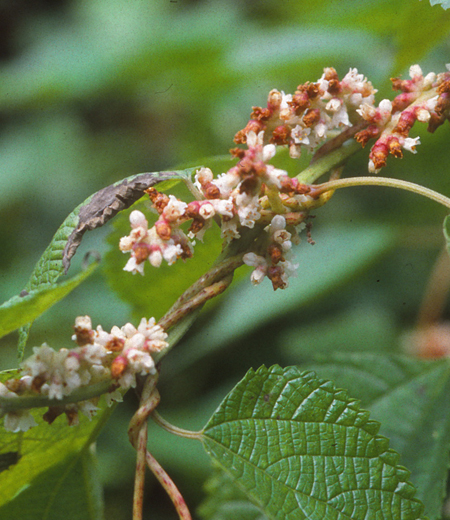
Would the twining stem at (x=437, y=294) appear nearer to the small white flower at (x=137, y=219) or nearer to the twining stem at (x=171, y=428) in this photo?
Result: the twining stem at (x=171, y=428)

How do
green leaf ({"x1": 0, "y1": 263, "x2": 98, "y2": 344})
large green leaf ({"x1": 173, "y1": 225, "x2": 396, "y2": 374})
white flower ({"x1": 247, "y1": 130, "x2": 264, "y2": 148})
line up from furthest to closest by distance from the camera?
large green leaf ({"x1": 173, "y1": 225, "x2": 396, "y2": 374})
white flower ({"x1": 247, "y1": 130, "x2": 264, "y2": 148})
green leaf ({"x1": 0, "y1": 263, "x2": 98, "y2": 344})

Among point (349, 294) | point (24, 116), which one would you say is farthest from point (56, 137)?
point (349, 294)

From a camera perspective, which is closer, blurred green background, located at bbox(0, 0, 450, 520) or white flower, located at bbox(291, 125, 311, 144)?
white flower, located at bbox(291, 125, 311, 144)

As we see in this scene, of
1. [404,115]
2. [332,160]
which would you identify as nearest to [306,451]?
[332,160]

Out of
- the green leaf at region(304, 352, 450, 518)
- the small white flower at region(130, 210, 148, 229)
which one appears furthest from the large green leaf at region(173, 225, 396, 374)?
the small white flower at region(130, 210, 148, 229)

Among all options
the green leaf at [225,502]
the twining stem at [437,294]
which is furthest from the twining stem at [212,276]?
the twining stem at [437,294]

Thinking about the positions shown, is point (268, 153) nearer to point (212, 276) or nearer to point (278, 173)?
point (278, 173)

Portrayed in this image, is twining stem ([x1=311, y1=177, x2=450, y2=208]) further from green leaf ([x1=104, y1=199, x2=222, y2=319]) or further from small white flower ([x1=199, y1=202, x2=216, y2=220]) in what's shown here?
green leaf ([x1=104, y1=199, x2=222, y2=319])
